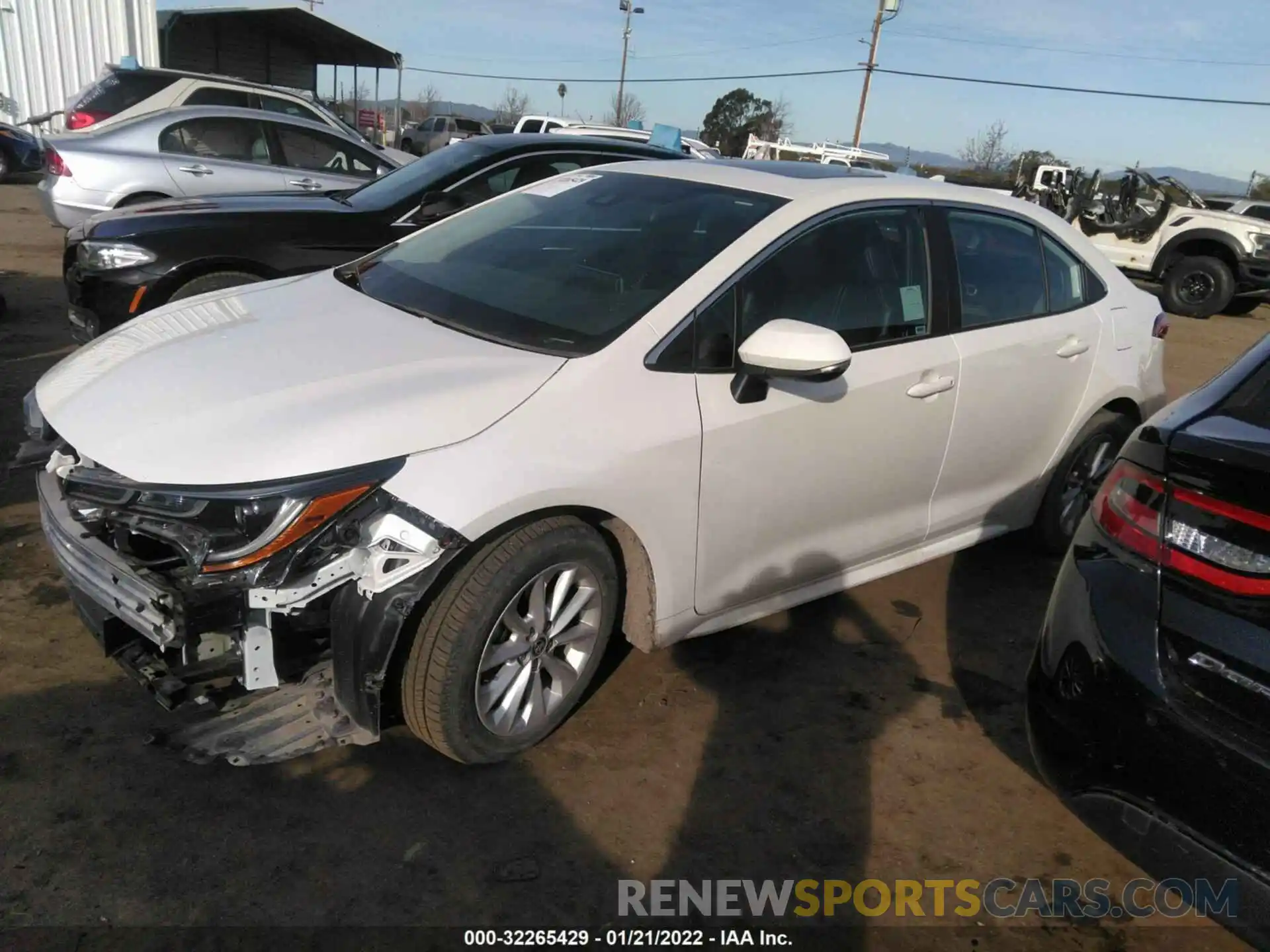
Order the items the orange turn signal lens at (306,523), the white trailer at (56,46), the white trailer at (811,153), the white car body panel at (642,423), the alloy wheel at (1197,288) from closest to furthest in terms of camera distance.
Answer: the orange turn signal lens at (306,523) → the white car body panel at (642,423) → the alloy wheel at (1197,288) → the white trailer at (56,46) → the white trailer at (811,153)

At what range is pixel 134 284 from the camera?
4684 millimetres

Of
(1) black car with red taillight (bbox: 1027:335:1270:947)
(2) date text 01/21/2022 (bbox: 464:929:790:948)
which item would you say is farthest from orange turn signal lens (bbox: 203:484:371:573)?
(1) black car with red taillight (bbox: 1027:335:1270:947)

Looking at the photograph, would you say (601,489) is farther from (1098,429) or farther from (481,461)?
(1098,429)

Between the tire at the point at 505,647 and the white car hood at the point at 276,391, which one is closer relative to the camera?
the white car hood at the point at 276,391

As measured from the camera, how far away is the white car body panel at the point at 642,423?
2.35 m

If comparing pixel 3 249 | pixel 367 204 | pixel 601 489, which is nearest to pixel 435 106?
pixel 3 249

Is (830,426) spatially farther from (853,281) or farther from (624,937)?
(624,937)

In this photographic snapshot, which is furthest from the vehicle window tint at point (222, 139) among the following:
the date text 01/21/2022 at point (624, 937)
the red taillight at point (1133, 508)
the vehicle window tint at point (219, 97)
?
the red taillight at point (1133, 508)

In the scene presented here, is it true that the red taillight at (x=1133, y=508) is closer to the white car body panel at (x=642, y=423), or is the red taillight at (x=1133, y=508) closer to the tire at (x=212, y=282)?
the white car body panel at (x=642, y=423)

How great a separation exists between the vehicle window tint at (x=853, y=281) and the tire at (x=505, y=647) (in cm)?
91

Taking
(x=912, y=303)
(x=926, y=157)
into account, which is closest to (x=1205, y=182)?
(x=926, y=157)

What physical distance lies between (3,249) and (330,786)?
9.95m

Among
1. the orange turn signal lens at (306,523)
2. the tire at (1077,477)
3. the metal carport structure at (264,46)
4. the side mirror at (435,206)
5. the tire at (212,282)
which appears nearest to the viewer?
the orange turn signal lens at (306,523)

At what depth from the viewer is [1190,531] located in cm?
205
